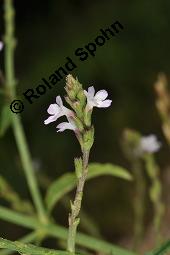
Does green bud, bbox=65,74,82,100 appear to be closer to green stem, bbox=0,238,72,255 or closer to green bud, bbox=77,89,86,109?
green bud, bbox=77,89,86,109

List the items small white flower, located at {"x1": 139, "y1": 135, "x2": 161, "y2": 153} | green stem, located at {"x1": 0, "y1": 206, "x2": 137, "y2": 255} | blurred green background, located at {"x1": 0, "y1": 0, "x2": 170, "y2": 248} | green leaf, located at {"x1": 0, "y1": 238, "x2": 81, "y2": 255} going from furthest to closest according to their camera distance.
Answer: blurred green background, located at {"x1": 0, "y1": 0, "x2": 170, "y2": 248} → small white flower, located at {"x1": 139, "y1": 135, "x2": 161, "y2": 153} → green stem, located at {"x1": 0, "y1": 206, "x2": 137, "y2": 255} → green leaf, located at {"x1": 0, "y1": 238, "x2": 81, "y2": 255}

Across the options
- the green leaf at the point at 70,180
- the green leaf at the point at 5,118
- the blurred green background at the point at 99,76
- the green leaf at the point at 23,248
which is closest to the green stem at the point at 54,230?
the green leaf at the point at 70,180

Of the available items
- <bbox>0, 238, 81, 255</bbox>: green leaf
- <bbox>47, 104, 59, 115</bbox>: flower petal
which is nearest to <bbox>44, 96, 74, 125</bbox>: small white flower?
<bbox>47, 104, 59, 115</bbox>: flower petal

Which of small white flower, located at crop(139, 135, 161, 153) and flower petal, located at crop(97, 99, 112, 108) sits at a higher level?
small white flower, located at crop(139, 135, 161, 153)

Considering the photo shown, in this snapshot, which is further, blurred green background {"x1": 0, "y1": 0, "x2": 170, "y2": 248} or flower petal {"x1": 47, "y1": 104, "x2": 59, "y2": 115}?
blurred green background {"x1": 0, "y1": 0, "x2": 170, "y2": 248}

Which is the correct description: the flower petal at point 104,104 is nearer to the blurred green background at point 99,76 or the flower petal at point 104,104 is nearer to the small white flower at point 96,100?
the small white flower at point 96,100

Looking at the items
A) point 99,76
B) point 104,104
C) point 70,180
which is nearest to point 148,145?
point 70,180

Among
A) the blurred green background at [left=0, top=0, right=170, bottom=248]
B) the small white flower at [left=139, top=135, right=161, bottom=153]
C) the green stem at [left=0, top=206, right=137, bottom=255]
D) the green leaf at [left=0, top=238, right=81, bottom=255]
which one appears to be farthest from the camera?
the blurred green background at [left=0, top=0, right=170, bottom=248]

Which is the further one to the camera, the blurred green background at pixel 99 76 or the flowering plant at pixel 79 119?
the blurred green background at pixel 99 76
